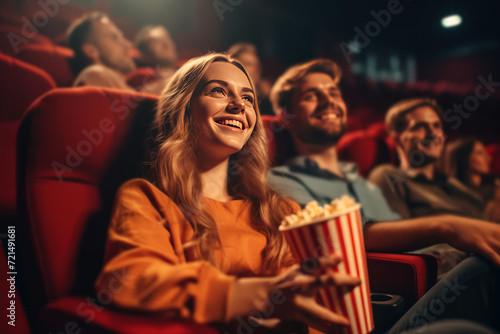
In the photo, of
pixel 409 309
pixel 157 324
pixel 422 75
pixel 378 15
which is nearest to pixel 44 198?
pixel 157 324

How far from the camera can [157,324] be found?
374 millimetres

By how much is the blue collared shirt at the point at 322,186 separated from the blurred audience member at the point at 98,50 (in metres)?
0.75

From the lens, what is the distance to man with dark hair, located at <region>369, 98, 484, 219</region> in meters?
1.09

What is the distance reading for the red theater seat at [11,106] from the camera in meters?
0.57

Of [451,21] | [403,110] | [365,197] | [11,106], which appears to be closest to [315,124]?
[365,197]

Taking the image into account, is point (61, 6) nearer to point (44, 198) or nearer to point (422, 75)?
point (44, 198)

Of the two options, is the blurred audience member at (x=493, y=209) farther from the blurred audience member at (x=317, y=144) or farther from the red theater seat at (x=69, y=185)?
the red theater seat at (x=69, y=185)

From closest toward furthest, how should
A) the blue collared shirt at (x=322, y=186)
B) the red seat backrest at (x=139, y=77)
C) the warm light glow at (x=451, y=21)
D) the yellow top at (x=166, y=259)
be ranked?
the yellow top at (x=166, y=259) → the blue collared shirt at (x=322, y=186) → the red seat backrest at (x=139, y=77) → the warm light glow at (x=451, y=21)

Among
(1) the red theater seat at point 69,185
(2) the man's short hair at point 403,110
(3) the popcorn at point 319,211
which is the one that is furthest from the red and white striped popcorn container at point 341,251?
(2) the man's short hair at point 403,110

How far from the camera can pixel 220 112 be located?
0.57 meters

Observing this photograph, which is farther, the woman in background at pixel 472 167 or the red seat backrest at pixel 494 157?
the red seat backrest at pixel 494 157

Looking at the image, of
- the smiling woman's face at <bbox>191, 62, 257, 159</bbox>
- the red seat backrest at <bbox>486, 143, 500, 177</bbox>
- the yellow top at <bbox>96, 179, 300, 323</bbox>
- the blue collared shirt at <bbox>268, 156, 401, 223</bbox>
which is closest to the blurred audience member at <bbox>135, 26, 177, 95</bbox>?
the blue collared shirt at <bbox>268, 156, 401, 223</bbox>

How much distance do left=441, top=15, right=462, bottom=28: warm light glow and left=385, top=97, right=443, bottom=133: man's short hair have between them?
695mm

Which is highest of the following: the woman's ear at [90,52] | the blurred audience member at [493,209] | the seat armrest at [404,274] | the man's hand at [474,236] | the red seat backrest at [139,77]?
the woman's ear at [90,52]
